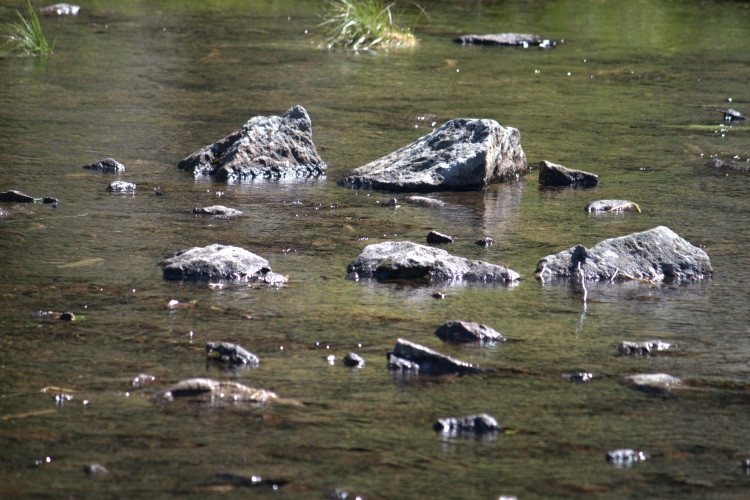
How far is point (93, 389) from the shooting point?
356 cm

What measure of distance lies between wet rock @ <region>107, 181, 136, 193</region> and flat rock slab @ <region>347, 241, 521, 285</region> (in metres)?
2.14

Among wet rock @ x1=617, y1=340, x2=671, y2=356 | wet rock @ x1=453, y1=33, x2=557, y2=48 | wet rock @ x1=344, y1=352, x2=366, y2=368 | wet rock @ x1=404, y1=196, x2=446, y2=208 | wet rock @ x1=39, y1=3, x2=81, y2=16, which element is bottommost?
wet rock @ x1=344, y1=352, x2=366, y2=368

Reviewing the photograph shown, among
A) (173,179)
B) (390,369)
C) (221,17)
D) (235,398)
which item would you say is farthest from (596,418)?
(221,17)

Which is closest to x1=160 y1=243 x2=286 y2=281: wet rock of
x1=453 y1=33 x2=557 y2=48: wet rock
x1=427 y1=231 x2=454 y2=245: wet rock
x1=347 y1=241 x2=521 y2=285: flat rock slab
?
x1=347 y1=241 x2=521 y2=285: flat rock slab

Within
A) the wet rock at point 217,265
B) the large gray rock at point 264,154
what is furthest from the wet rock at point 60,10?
the wet rock at point 217,265

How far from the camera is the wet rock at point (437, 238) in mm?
5594

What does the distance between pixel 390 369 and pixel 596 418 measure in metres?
0.74

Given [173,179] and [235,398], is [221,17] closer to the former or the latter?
[173,179]

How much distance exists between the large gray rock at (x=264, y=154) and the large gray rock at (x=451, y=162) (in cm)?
44

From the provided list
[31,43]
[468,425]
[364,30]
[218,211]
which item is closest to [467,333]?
[468,425]

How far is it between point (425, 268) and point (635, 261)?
954 mm

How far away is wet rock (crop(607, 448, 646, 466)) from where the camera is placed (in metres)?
3.11

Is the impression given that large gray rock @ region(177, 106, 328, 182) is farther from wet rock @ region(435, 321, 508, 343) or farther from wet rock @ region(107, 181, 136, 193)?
wet rock @ region(435, 321, 508, 343)

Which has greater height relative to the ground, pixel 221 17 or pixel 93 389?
pixel 221 17
